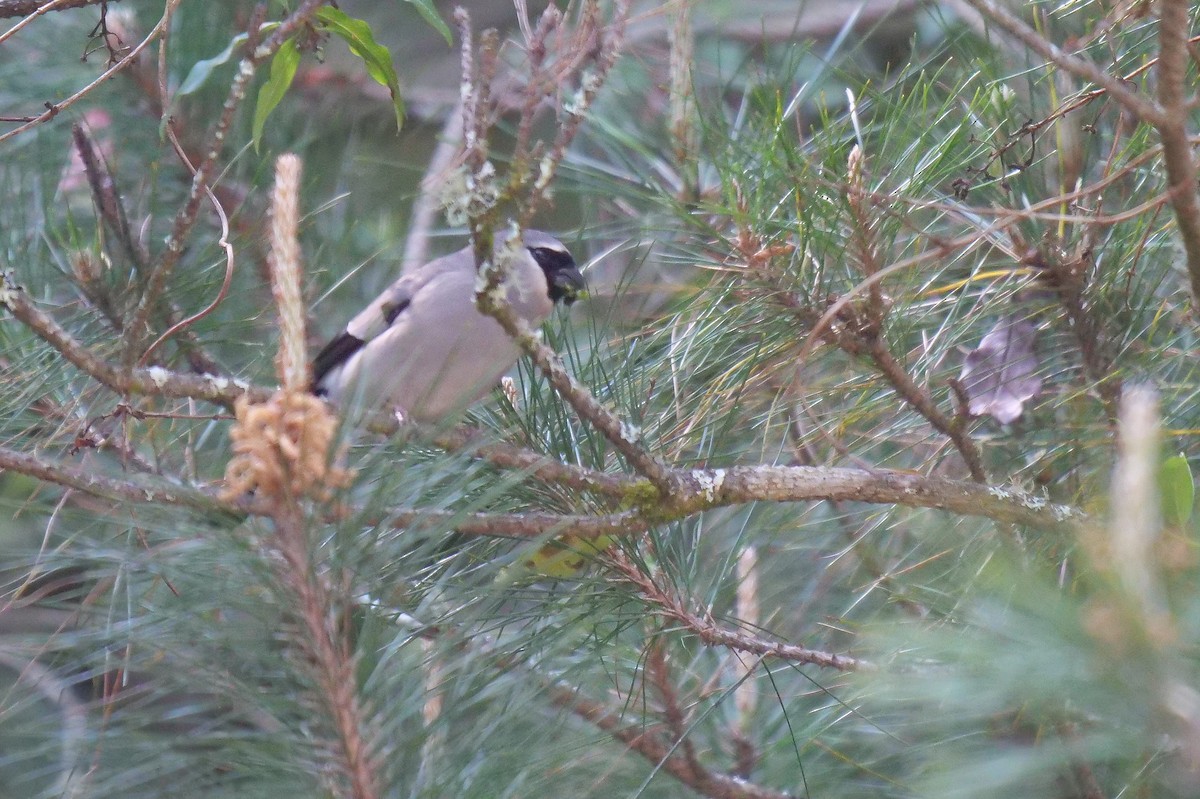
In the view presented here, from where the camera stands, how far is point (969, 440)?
1.48 meters

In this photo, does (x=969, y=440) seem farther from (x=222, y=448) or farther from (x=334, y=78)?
(x=334, y=78)

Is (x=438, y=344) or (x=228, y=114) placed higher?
(x=228, y=114)

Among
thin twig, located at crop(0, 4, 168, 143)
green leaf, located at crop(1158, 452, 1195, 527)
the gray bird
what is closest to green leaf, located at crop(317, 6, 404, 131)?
thin twig, located at crop(0, 4, 168, 143)

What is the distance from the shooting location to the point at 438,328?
2.22 m

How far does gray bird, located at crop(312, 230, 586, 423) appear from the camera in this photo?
216 centimetres

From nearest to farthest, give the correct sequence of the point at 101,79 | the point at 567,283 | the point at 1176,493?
1. the point at 1176,493
2. the point at 101,79
3. the point at 567,283

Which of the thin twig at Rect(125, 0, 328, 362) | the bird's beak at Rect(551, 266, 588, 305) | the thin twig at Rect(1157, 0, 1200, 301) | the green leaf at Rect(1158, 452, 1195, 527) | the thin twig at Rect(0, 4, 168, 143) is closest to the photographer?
the green leaf at Rect(1158, 452, 1195, 527)

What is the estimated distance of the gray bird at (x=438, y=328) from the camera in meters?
2.16

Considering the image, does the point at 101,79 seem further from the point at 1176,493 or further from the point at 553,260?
the point at 553,260

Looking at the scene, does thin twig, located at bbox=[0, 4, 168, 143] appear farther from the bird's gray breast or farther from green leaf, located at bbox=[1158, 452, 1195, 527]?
green leaf, located at bbox=[1158, 452, 1195, 527]

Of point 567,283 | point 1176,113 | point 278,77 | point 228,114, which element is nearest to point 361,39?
point 278,77

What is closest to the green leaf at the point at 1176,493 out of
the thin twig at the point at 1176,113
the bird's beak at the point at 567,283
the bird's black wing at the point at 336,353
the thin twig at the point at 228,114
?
the thin twig at the point at 1176,113

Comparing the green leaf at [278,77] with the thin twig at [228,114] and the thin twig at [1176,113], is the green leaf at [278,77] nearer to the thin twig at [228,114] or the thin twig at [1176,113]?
the thin twig at [228,114]

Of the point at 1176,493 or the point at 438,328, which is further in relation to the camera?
the point at 438,328
